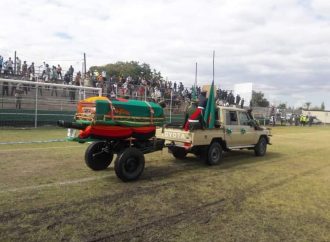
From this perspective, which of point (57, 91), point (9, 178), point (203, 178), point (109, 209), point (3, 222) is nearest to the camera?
point (3, 222)

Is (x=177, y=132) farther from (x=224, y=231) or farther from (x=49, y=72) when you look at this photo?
(x=49, y=72)

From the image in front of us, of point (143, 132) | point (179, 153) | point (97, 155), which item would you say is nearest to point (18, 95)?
point (179, 153)

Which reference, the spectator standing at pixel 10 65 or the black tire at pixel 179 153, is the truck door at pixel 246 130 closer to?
the black tire at pixel 179 153

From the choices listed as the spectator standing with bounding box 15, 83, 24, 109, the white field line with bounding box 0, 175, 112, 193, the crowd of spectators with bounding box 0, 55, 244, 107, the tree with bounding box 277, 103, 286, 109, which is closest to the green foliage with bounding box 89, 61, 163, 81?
the tree with bounding box 277, 103, 286, 109

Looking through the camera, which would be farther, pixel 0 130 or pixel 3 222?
pixel 0 130

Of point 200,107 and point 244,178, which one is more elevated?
point 200,107

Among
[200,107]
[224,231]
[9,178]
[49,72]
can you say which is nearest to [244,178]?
[200,107]

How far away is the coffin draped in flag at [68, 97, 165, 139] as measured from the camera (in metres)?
7.44

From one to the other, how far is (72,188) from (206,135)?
4.33 metres

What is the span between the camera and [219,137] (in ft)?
34.7

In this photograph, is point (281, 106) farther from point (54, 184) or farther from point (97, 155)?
point (54, 184)

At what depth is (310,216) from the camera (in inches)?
239

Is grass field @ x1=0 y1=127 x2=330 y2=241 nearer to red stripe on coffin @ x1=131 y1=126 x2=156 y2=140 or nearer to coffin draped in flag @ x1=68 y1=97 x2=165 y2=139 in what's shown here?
red stripe on coffin @ x1=131 y1=126 x2=156 y2=140

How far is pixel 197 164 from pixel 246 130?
8.22 feet
